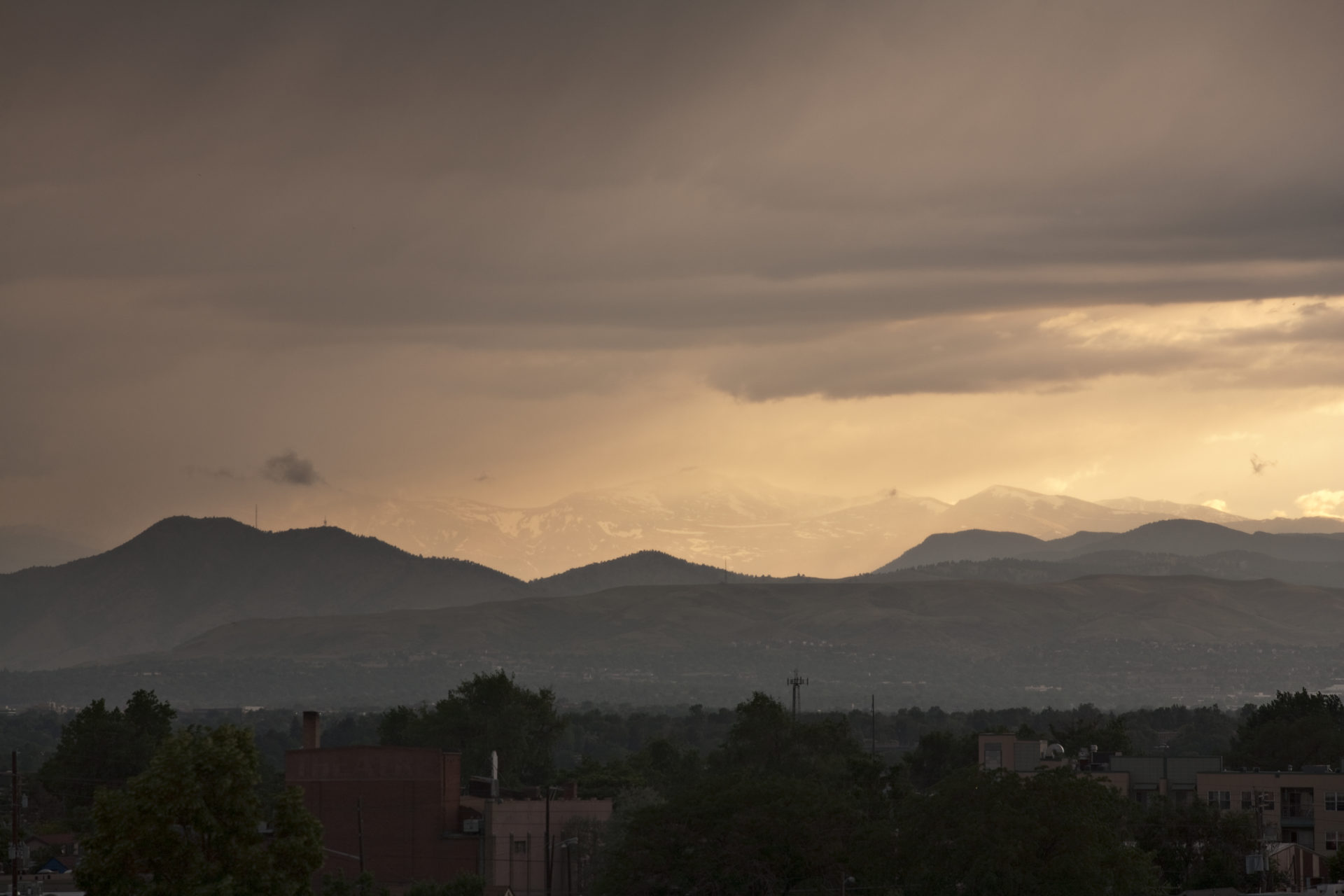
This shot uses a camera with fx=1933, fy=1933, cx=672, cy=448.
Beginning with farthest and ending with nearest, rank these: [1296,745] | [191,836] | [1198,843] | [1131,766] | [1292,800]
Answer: [1296,745]
[1131,766]
[1292,800]
[1198,843]
[191,836]

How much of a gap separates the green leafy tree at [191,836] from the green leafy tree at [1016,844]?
3699 centimetres

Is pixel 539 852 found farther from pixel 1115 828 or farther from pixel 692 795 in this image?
pixel 1115 828

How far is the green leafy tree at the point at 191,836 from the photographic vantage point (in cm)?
6512

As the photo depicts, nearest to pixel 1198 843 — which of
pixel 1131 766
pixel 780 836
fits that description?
pixel 1131 766

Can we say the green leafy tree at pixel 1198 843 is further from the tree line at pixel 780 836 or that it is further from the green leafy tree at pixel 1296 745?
the green leafy tree at pixel 1296 745

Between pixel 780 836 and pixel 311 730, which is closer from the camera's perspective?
pixel 780 836

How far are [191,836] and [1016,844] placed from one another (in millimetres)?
41271

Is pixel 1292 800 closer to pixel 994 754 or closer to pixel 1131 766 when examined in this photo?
pixel 1131 766

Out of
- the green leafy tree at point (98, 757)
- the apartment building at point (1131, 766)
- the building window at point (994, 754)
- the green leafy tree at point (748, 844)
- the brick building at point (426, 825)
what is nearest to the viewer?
the green leafy tree at point (748, 844)

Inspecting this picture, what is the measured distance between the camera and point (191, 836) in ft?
218

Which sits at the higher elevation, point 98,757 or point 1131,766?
point 1131,766

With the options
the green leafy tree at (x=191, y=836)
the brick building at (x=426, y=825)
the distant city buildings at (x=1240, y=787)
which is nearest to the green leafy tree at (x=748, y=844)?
the brick building at (x=426, y=825)

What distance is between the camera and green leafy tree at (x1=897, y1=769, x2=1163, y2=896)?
90812mm

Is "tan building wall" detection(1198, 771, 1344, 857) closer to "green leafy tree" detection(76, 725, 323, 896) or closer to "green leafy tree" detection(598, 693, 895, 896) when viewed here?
"green leafy tree" detection(598, 693, 895, 896)
